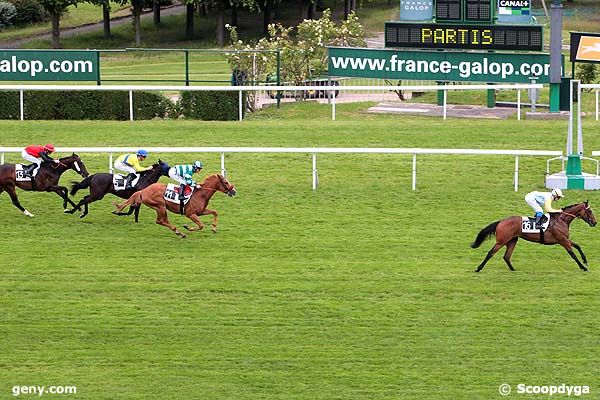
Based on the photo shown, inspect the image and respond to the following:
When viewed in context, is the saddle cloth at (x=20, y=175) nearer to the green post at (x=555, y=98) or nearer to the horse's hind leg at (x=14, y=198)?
the horse's hind leg at (x=14, y=198)

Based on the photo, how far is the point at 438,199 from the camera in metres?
→ 16.3

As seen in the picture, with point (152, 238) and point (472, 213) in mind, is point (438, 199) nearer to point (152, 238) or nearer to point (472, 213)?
point (472, 213)

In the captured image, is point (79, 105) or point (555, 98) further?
point (79, 105)

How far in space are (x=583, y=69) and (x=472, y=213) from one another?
10.5 m

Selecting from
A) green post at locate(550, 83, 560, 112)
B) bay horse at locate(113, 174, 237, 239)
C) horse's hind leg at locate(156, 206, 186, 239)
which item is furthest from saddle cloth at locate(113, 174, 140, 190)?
green post at locate(550, 83, 560, 112)

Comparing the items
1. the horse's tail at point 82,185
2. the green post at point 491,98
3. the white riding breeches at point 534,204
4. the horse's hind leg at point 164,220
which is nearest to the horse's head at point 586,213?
the white riding breeches at point 534,204

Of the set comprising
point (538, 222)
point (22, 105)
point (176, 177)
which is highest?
point (22, 105)

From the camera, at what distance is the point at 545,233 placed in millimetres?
13023

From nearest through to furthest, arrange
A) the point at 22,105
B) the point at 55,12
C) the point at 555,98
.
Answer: the point at 555,98 < the point at 22,105 < the point at 55,12

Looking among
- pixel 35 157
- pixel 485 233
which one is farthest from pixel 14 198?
pixel 485 233

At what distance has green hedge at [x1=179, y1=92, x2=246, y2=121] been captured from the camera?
2200 centimetres

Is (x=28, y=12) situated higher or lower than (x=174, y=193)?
higher

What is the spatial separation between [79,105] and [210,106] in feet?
7.12

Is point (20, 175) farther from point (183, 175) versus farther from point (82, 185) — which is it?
point (183, 175)
